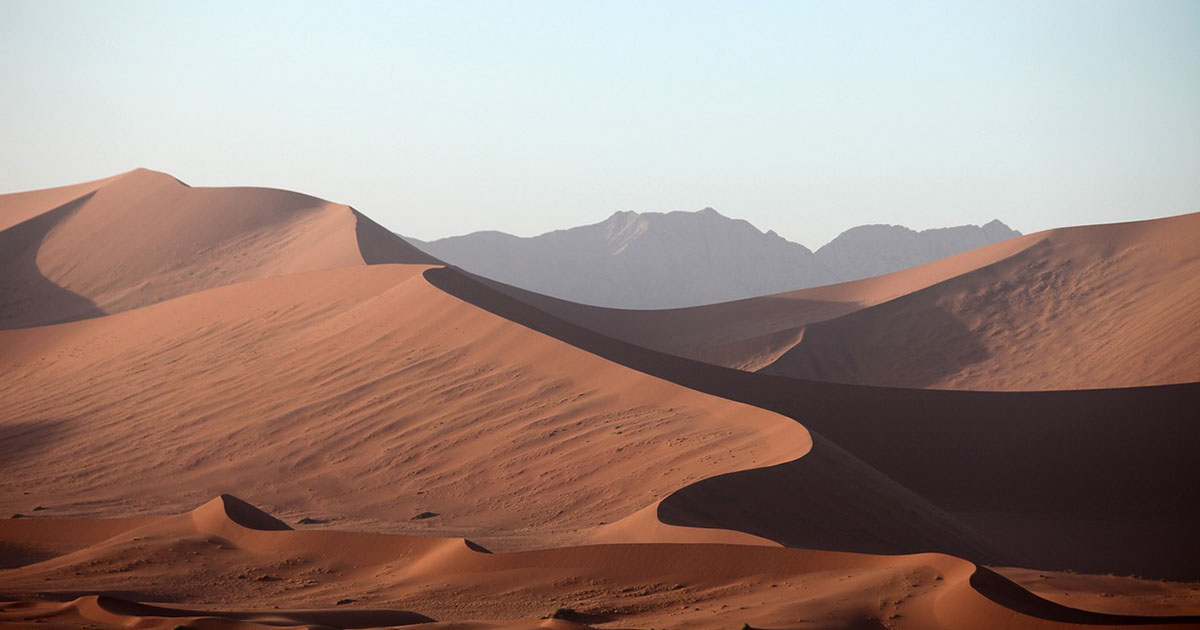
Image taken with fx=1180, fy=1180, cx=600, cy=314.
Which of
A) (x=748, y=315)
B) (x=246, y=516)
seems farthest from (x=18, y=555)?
(x=748, y=315)

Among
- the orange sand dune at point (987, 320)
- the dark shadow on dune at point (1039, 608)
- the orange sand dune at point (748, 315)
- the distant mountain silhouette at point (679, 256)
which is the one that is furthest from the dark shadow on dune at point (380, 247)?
the distant mountain silhouette at point (679, 256)

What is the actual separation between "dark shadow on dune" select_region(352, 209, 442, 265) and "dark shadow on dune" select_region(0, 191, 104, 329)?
37.0ft

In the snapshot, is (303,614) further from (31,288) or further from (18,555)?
(31,288)

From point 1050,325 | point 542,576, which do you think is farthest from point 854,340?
point 542,576

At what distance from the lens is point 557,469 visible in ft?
66.0

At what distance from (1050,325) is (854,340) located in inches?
316

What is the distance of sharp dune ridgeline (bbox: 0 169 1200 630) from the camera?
476 inches

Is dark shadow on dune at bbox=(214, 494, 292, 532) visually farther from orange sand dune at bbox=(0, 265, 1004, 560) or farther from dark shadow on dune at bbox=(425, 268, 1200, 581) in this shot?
dark shadow on dune at bbox=(425, 268, 1200, 581)

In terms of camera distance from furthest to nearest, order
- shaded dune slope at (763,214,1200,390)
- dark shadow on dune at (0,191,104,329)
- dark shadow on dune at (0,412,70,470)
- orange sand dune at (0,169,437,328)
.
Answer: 1. orange sand dune at (0,169,437,328)
2. dark shadow on dune at (0,191,104,329)
3. shaded dune slope at (763,214,1200,390)
4. dark shadow on dune at (0,412,70,470)

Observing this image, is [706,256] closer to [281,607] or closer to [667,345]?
[667,345]

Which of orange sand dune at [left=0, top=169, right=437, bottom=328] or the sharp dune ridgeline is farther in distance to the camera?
orange sand dune at [left=0, top=169, right=437, bottom=328]

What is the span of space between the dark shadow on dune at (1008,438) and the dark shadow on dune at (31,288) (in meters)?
27.5

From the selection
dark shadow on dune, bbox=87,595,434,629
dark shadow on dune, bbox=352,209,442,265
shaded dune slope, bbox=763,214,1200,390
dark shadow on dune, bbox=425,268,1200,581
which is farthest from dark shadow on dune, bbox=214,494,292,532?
shaded dune slope, bbox=763,214,1200,390

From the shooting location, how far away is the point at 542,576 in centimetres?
1284
